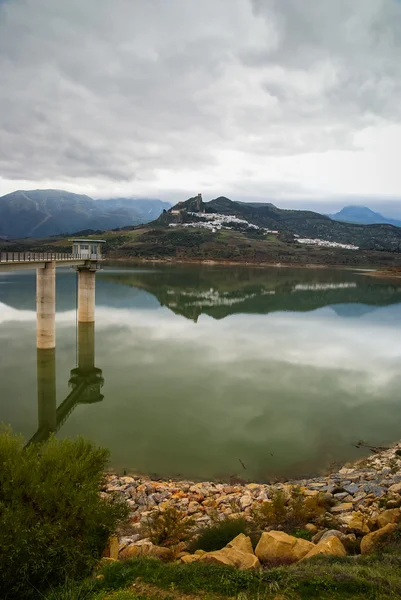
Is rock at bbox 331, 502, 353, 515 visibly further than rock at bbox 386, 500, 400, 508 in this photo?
Yes

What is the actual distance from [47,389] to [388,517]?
1793 centimetres

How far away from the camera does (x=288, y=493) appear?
1090cm

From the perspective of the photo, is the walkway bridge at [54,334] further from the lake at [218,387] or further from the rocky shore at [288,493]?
the rocky shore at [288,493]

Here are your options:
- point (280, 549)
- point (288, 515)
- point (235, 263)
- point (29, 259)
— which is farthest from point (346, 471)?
point (235, 263)

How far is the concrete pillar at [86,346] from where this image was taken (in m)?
26.0

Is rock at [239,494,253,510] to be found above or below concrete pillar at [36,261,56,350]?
below

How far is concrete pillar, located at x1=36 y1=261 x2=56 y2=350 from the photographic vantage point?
27406mm

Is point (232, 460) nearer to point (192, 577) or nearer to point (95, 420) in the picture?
point (95, 420)

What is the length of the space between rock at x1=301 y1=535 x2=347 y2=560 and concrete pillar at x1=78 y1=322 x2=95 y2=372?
20.2 m

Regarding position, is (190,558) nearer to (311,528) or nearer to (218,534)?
(218,534)

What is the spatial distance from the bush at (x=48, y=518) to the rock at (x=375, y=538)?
4578mm

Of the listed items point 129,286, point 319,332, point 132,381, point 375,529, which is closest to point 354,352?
point 319,332

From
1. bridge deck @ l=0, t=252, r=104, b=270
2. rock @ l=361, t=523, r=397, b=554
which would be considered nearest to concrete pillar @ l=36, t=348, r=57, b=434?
bridge deck @ l=0, t=252, r=104, b=270

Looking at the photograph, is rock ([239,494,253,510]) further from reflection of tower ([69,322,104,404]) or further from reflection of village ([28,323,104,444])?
reflection of tower ([69,322,104,404])
